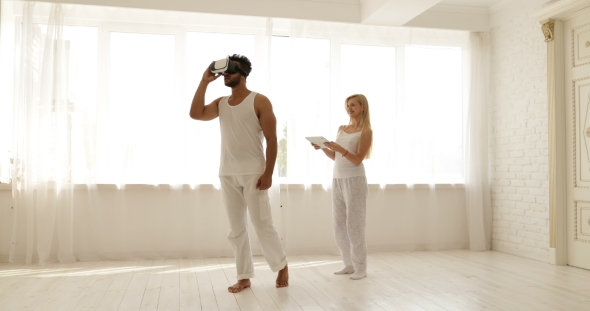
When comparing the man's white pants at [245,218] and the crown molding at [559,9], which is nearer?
the man's white pants at [245,218]

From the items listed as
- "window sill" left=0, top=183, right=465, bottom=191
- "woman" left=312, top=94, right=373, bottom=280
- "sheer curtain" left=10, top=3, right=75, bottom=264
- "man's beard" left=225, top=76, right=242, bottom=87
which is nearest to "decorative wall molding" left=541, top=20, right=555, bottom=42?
"window sill" left=0, top=183, right=465, bottom=191

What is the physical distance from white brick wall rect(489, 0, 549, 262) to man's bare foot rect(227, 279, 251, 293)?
3.00 meters

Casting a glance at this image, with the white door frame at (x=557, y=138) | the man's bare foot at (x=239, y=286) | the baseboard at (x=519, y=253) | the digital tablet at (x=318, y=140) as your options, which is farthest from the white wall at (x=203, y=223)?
the man's bare foot at (x=239, y=286)

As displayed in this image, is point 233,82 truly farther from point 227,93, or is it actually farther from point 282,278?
point 227,93

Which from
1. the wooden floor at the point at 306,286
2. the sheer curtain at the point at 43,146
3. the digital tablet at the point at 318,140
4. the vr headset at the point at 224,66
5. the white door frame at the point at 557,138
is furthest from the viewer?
the sheer curtain at the point at 43,146

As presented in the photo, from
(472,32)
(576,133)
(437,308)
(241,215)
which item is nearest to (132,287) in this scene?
(241,215)

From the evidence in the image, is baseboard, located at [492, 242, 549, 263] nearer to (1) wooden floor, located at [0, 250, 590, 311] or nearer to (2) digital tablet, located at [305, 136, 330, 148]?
(1) wooden floor, located at [0, 250, 590, 311]

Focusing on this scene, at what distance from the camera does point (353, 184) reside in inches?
160

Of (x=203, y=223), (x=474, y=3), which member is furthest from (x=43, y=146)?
(x=474, y=3)

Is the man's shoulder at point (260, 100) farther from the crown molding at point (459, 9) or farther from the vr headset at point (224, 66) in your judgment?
the crown molding at point (459, 9)

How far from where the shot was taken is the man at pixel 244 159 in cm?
351

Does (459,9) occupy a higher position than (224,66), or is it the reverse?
(459,9)

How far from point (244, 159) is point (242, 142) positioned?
114mm

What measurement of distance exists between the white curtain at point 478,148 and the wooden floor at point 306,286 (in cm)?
73
